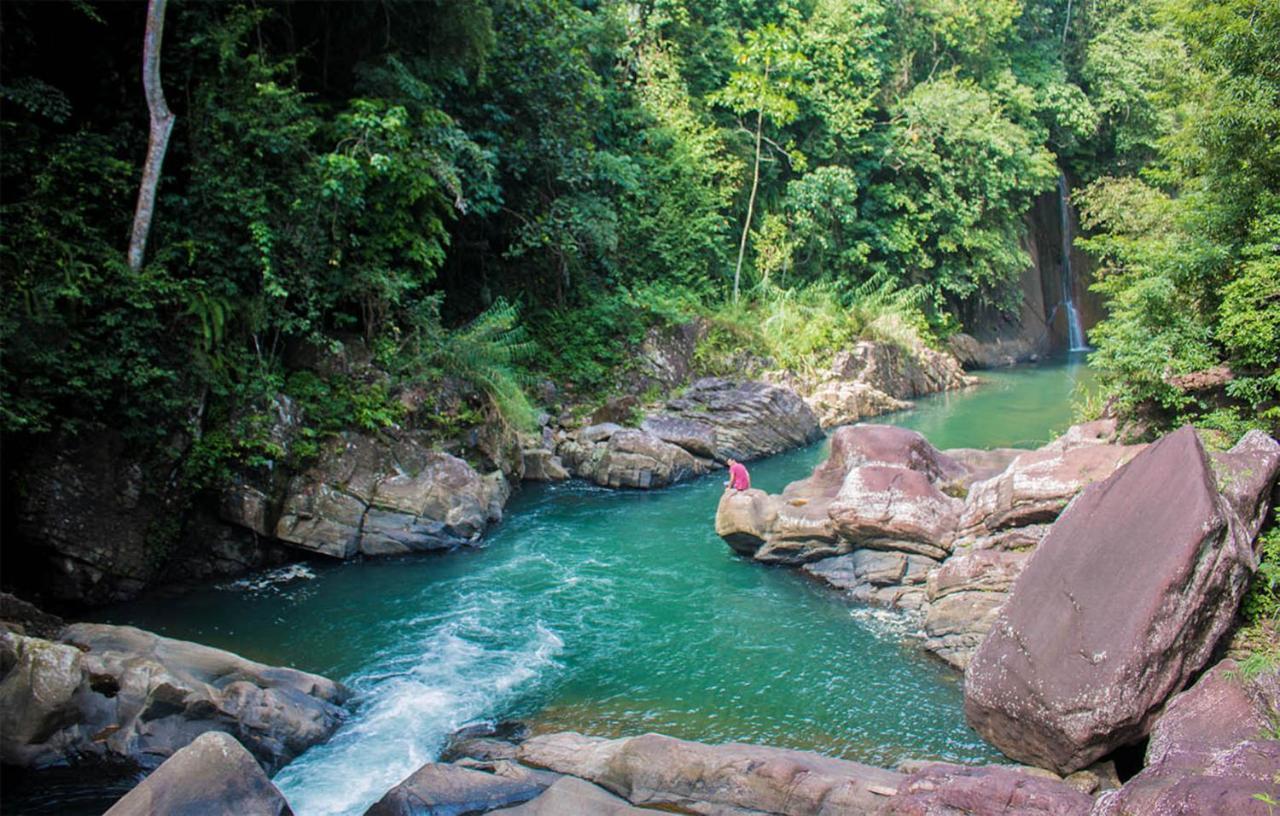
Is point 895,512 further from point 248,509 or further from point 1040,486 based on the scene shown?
point 248,509

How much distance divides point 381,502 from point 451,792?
25.0 ft

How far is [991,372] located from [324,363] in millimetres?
24500

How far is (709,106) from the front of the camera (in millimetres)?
27672

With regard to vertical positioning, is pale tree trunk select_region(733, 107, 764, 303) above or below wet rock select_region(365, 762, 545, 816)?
above

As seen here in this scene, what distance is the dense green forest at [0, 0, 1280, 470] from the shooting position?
471 inches

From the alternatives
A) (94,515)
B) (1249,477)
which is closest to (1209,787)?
(1249,477)

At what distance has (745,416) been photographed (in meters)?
21.0

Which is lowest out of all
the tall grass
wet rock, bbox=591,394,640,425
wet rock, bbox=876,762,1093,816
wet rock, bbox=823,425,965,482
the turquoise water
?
the turquoise water

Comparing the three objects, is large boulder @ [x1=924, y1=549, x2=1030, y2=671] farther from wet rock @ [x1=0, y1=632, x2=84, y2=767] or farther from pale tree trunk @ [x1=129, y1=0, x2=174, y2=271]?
pale tree trunk @ [x1=129, y1=0, x2=174, y2=271]

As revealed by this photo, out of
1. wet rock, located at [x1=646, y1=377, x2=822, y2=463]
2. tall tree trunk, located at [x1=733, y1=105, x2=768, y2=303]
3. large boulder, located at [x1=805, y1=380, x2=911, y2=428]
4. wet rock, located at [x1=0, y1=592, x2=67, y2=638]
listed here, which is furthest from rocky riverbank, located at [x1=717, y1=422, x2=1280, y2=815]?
tall tree trunk, located at [x1=733, y1=105, x2=768, y2=303]

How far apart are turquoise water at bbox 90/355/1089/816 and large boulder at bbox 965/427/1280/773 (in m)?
0.85

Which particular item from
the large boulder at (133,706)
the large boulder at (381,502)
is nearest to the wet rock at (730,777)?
the large boulder at (133,706)

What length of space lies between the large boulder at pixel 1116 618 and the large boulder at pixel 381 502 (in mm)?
8684

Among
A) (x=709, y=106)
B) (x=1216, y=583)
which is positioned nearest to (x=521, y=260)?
(x=709, y=106)
